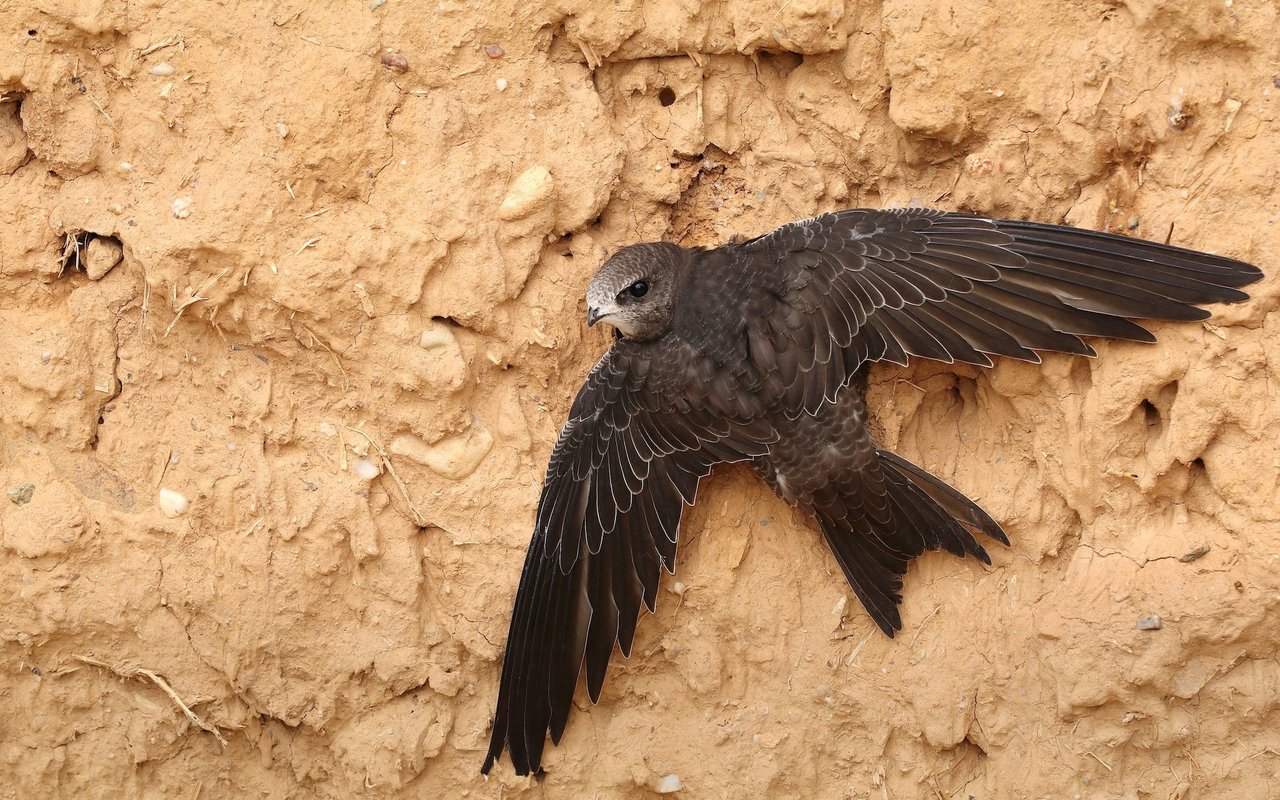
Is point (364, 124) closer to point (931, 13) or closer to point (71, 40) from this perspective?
point (71, 40)

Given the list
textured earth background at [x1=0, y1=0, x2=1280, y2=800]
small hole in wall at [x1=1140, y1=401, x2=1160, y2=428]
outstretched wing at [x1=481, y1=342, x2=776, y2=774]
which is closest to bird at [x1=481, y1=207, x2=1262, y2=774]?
outstretched wing at [x1=481, y1=342, x2=776, y2=774]

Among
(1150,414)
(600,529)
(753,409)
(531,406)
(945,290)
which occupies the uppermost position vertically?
(945,290)

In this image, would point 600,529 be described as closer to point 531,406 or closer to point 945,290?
point 531,406

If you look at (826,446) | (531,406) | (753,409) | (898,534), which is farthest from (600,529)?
(898,534)

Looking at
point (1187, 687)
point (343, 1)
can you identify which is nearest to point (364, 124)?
point (343, 1)

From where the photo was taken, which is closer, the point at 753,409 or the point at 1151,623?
the point at 1151,623
